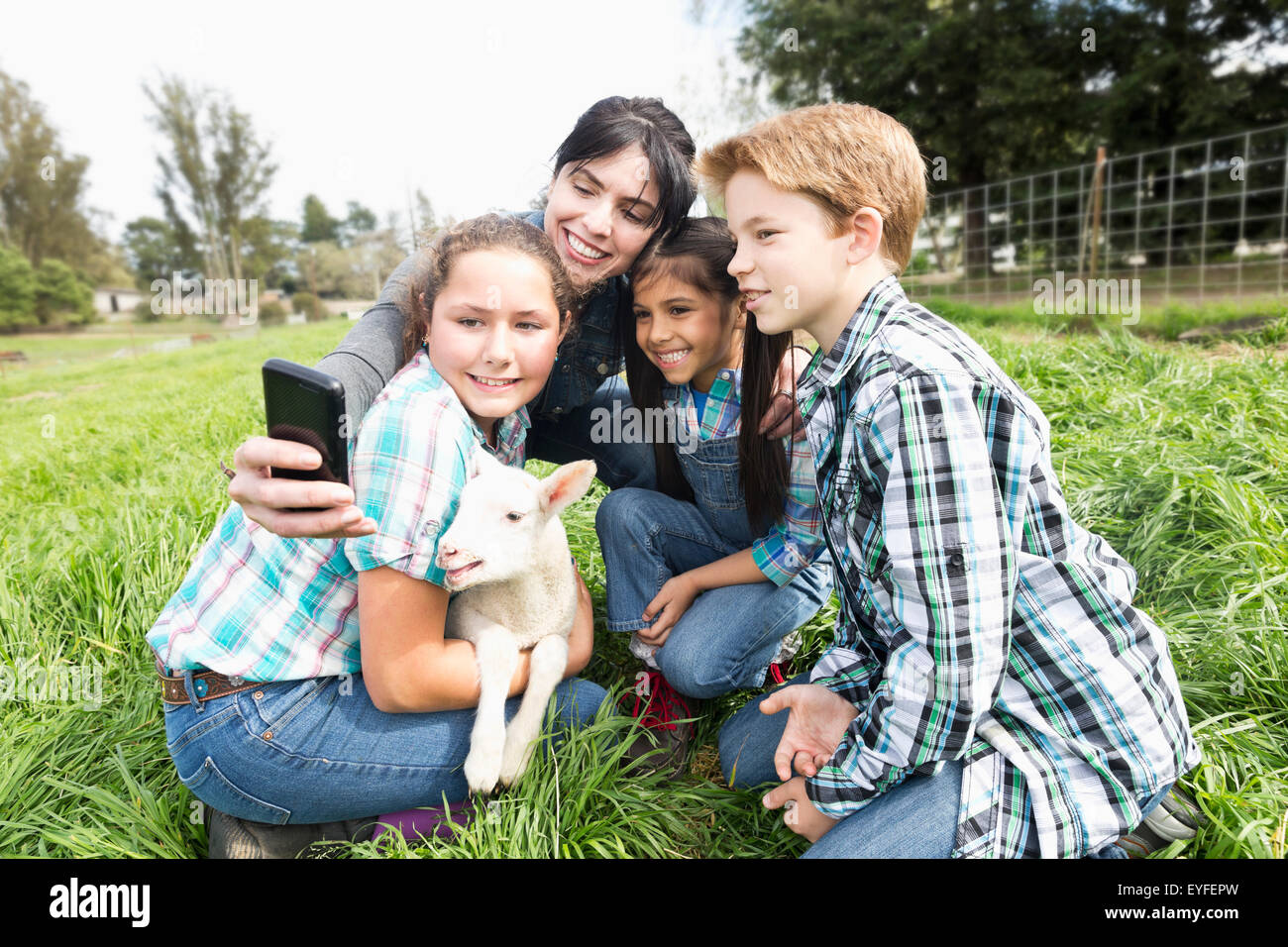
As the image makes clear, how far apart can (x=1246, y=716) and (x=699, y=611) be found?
58.9 inches

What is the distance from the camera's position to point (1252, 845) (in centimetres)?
163

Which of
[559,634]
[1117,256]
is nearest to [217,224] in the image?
[1117,256]

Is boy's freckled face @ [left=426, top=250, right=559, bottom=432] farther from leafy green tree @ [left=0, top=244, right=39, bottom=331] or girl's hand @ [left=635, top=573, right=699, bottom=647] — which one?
leafy green tree @ [left=0, top=244, right=39, bottom=331]

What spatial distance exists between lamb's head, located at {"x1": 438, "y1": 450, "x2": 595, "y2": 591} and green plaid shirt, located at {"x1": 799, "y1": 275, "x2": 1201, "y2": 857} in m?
0.63

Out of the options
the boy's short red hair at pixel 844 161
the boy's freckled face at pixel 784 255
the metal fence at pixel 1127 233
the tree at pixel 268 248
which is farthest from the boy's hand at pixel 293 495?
the tree at pixel 268 248

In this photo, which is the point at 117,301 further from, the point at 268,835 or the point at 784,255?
the point at 784,255

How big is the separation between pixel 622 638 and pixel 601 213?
1417mm

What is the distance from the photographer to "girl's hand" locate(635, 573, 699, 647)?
93.7 inches

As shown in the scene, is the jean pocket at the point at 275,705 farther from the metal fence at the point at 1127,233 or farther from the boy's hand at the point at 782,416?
the metal fence at the point at 1127,233

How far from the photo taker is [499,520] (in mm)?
1712

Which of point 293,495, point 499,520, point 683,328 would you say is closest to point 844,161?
point 683,328

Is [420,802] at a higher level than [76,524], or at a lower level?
lower

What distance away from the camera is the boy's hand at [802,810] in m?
1.73
